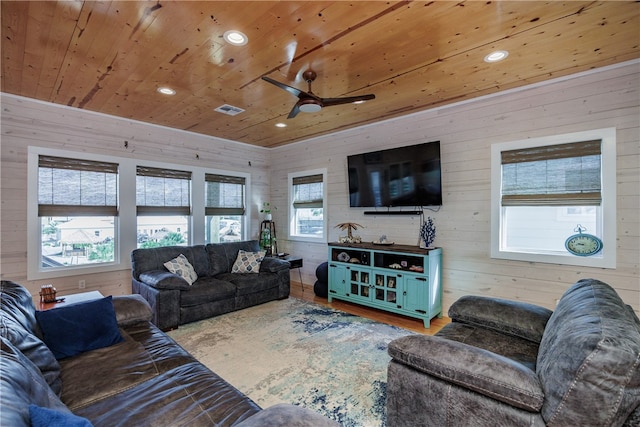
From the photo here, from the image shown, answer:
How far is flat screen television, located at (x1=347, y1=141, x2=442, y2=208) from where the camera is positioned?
155 inches

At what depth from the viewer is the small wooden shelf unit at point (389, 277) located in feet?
12.1

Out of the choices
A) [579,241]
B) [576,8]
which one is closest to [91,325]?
[576,8]

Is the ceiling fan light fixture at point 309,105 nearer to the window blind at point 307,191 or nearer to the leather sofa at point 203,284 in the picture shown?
the leather sofa at point 203,284

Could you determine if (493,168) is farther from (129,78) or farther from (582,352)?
(129,78)

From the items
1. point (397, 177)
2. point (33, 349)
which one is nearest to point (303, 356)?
point (33, 349)

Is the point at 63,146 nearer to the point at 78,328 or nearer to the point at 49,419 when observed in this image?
the point at 78,328

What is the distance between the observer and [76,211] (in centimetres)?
401

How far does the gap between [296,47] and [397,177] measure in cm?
235

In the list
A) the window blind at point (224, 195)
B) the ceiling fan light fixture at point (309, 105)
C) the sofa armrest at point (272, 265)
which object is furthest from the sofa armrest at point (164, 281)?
the ceiling fan light fixture at point (309, 105)

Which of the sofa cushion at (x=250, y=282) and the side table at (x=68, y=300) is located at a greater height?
the side table at (x=68, y=300)

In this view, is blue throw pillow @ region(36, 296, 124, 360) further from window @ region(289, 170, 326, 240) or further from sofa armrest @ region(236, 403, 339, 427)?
window @ region(289, 170, 326, 240)

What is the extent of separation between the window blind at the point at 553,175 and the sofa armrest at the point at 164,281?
3941 mm

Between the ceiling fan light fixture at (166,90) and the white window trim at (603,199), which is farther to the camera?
the ceiling fan light fixture at (166,90)

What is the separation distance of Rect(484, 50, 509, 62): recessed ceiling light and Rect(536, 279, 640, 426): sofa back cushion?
2232 millimetres
